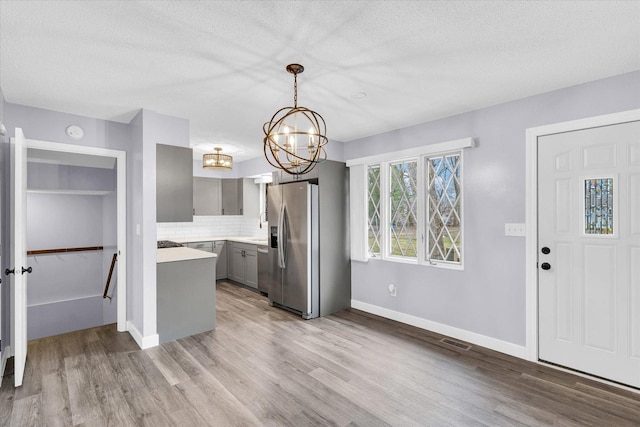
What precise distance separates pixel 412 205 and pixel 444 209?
397 mm

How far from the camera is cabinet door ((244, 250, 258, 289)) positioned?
5.48 metres

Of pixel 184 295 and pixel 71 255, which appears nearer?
pixel 184 295

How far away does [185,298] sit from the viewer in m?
3.54

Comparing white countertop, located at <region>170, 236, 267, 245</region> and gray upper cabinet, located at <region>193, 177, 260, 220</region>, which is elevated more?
gray upper cabinet, located at <region>193, 177, 260, 220</region>

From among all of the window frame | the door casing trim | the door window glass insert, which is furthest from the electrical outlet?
the door window glass insert

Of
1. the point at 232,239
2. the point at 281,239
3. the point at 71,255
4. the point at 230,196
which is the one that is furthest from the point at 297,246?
the point at 71,255

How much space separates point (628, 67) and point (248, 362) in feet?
12.4

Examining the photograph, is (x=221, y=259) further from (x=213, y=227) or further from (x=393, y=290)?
(x=393, y=290)

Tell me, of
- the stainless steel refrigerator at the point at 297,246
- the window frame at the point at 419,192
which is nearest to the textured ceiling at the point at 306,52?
the window frame at the point at 419,192

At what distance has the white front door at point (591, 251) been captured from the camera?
243 centimetres

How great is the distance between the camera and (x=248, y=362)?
289 cm

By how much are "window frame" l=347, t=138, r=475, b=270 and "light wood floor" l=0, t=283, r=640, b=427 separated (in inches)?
34.1

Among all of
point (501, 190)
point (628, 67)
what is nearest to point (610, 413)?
point (501, 190)

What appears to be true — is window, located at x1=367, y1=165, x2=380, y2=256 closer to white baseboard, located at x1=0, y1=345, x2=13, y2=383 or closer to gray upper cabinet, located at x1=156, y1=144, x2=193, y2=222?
gray upper cabinet, located at x1=156, y1=144, x2=193, y2=222
